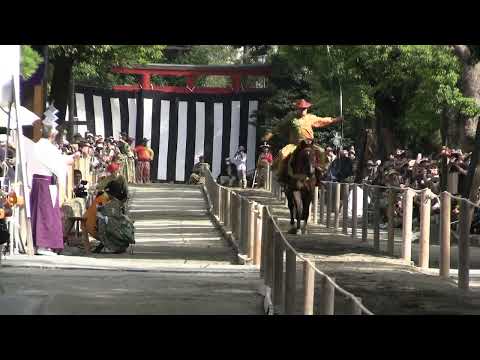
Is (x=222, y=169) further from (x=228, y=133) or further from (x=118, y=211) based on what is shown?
(x=118, y=211)

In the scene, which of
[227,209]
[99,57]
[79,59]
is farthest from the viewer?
[99,57]

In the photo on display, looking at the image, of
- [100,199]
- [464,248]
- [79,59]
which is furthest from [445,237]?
[79,59]

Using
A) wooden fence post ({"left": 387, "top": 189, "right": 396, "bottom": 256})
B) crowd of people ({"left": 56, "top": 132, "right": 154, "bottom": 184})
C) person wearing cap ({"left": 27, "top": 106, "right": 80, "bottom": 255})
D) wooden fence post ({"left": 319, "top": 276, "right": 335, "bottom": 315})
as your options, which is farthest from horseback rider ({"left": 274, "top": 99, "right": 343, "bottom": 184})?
wooden fence post ({"left": 319, "top": 276, "right": 335, "bottom": 315})

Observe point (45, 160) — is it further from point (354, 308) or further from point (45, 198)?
point (354, 308)

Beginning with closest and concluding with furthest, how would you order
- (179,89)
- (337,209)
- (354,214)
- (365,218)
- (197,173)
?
(365,218) → (354,214) → (337,209) → (197,173) → (179,89)

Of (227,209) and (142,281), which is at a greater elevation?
(227,209)

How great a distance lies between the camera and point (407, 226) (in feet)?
63.8

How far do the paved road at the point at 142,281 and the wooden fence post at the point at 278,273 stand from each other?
0.48m

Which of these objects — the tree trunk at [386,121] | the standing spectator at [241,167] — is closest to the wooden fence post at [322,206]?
the tree trunk at [386,121]

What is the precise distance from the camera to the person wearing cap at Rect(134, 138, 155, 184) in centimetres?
4678

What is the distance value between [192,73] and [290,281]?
42596 millimetres
